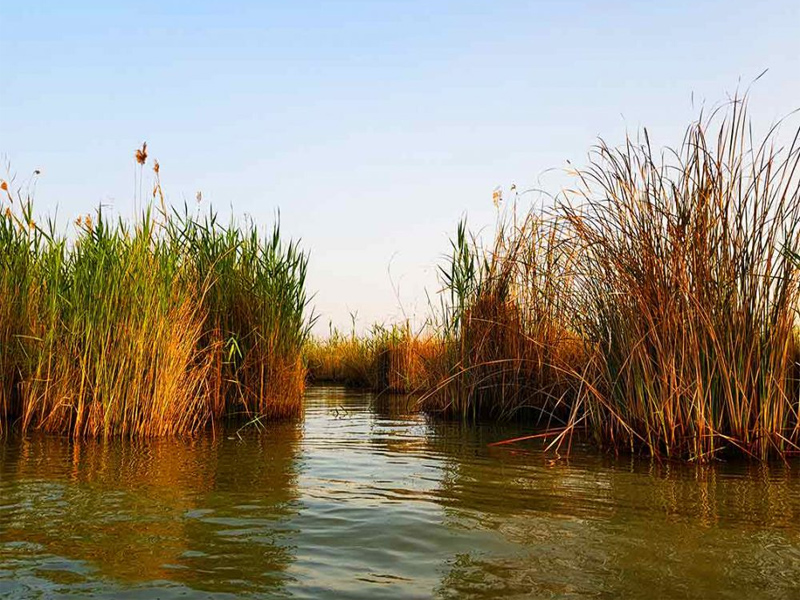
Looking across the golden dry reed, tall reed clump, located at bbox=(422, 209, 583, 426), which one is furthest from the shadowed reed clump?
tall reed clump, located at bbox=(422, 209, 583, 426)

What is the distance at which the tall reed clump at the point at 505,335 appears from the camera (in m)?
7.04

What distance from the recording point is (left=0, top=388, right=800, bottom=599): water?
237 centimetres

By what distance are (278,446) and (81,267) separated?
2.31m

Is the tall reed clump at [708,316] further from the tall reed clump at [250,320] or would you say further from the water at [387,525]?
the tall reed clump at [250,320]

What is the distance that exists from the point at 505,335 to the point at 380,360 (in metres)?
5.72

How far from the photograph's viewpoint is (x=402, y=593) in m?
2.28

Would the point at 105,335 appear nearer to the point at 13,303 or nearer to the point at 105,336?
the point at 105,336

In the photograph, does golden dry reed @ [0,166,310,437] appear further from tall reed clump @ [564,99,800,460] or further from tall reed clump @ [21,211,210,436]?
tall reed clump @ [564,99,800,460]

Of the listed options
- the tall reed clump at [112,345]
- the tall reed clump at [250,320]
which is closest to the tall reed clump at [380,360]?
the tall reed clump at [250,320]

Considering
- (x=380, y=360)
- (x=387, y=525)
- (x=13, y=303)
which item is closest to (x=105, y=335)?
(x=13, y=303)

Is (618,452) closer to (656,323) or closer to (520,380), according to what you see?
(656,323)

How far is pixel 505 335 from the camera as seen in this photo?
24.0ft

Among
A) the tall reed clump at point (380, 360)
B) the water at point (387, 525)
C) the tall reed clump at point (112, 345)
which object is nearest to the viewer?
the water at point (387, 525)

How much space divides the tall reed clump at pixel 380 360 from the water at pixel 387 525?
4.14m
